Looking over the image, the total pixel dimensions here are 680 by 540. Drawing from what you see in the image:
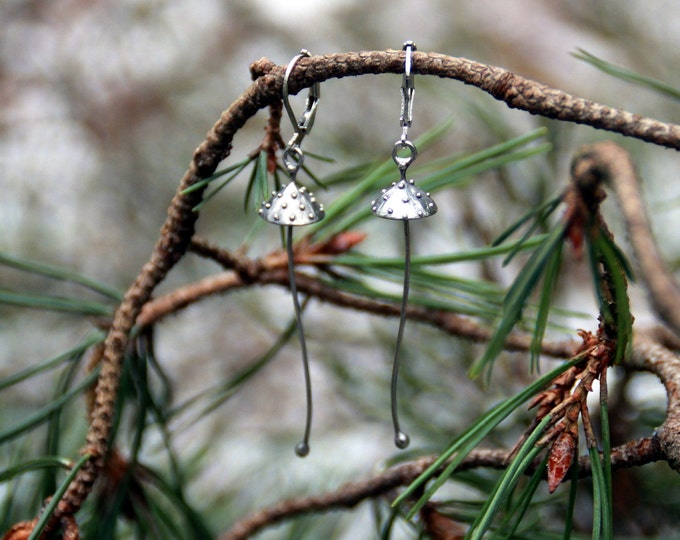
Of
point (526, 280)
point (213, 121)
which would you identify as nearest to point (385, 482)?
point (526, 280)

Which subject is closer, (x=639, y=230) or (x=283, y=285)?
(x=639, y=230)

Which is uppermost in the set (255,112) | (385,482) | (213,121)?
(213,121)

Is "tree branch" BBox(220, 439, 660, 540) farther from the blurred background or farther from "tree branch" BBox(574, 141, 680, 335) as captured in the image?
the blurred background

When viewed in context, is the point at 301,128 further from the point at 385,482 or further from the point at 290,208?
the point at 385,482

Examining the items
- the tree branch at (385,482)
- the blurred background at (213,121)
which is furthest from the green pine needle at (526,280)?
the blurred background at (213,121)

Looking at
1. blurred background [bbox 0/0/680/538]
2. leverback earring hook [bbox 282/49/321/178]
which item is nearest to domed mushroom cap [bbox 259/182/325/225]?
leverback earring hook [bbox 282/49/321/178]

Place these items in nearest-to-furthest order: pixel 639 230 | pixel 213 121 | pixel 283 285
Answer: pixel 639 230 < pixel 283 285 < pixel 213 121

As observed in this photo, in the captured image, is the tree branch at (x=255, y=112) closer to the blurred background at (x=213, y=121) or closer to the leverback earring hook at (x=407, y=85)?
the leverback earring hook at (x=407, y=85)
